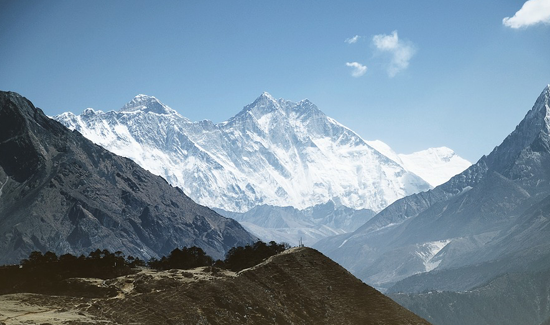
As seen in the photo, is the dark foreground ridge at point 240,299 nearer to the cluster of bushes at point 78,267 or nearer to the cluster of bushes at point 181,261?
the cluster of bushes at point 78,267

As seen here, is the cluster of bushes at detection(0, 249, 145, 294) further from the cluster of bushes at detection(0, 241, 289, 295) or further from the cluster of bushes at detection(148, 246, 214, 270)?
the cluster of bushes at detection(148, 246, 214, 270)

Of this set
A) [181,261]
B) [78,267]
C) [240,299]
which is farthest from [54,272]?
[181,261]

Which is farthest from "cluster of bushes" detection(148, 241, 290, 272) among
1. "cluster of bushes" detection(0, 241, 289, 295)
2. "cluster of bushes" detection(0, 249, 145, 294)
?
"cluster of bushes" detection(0, 249, 145, 294)

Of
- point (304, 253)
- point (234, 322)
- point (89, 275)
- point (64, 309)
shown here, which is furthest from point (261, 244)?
point (64, 309)

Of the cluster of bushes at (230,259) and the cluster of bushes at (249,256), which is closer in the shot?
the cluster of bushes at (249,256)

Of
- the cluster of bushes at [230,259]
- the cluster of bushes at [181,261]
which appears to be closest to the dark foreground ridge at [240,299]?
the cluster of bushes at [230,259]

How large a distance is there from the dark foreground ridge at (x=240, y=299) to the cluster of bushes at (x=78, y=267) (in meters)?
8.15

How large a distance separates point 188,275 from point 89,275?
25.8 metres

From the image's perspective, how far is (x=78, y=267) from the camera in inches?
6102

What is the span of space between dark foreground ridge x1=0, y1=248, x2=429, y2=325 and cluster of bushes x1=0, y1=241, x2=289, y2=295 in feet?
26.7

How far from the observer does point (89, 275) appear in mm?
151750

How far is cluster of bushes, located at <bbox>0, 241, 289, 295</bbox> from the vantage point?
449 ft

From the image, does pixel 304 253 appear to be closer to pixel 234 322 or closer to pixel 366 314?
pixel 366 314

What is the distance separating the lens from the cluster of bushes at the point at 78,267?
137 m
